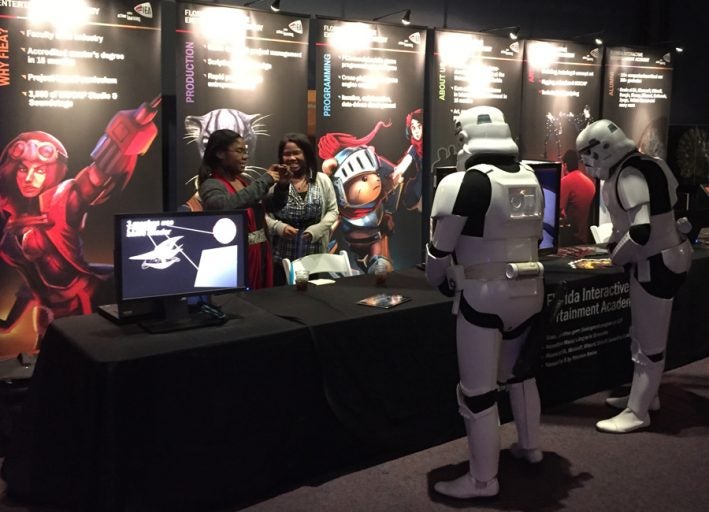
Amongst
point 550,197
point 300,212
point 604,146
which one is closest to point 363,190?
point 300,212

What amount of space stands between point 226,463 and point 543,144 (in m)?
4.51

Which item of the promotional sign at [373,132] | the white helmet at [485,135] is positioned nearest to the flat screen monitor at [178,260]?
the white helmet at [485,135]

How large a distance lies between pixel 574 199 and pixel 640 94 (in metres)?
1.35

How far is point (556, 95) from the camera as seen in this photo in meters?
6.23

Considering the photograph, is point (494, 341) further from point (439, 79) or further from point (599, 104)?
point (599, 104)

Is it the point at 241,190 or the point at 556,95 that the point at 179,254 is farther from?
the point at 556,95

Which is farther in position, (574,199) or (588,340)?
(574,199)

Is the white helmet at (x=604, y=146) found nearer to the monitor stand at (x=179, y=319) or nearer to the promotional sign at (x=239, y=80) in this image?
the monitor stand at (x=179, y=319)

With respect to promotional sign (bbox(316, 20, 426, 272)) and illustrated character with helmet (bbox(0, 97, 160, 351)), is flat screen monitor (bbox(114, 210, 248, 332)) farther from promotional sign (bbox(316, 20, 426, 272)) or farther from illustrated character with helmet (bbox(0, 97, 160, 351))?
promotional sign (bbox(316, 20, 426, 272))

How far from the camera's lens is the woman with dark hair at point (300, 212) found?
4098 mm

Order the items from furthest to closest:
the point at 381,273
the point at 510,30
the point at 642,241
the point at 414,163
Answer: the point at 510,30
the point at 414,163
the point at 381,273
the point at 642,241

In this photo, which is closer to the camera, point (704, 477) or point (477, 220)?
point (477, 220)

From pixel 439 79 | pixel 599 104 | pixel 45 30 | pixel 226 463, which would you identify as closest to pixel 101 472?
pixel 226 463

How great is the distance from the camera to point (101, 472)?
2.18 metres
